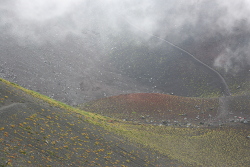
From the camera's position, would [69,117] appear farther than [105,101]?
No

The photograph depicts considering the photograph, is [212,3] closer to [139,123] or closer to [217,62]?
[217,62]

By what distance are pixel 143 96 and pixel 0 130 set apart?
32.0 metres

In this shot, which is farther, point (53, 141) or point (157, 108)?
point (157, 108)

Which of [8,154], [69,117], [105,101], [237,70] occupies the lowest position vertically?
[8,154]

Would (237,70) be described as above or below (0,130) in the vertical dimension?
above

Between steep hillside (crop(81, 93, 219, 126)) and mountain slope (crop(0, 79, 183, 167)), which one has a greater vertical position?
steep hillside (crop(81, 93, 219, 126))

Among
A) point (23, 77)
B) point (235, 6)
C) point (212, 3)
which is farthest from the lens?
point (212, 3)

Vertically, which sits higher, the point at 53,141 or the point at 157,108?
the point at 157,108

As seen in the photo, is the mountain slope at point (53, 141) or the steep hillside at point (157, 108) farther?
the steep hillside at point (157, 108)

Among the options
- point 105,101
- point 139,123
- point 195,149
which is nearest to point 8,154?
point 195,149

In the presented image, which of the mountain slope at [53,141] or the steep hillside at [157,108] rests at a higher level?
the steep hillside at [157,108]

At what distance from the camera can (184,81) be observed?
5850cm

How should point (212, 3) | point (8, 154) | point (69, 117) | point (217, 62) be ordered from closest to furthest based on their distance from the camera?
point (8, 154)
point (69, 117)
point (217, 62)
point (212, 3)

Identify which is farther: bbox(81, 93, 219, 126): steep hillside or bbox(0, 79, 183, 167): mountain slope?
bbox(81, 93, 219, 126): steep hillside
